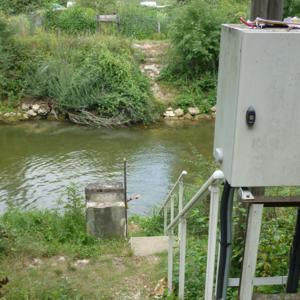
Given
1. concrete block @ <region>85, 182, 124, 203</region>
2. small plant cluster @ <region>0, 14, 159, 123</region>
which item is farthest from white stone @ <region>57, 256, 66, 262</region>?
small plant cluster @ <region>0, 14, 159, 123</region>

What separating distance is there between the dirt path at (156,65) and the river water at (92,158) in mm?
1622

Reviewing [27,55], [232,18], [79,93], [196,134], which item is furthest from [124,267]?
[232,18]

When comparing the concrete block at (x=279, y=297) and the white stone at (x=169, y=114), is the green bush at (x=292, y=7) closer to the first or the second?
the white stone at (x=169, y=114)

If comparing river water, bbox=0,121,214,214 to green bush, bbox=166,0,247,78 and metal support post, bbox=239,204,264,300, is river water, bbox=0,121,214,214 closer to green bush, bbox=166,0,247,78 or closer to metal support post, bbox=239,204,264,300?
green bush, bbox=166,0,247,78

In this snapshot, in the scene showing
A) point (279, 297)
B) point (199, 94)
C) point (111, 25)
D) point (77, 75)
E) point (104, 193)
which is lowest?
point (104, 193)

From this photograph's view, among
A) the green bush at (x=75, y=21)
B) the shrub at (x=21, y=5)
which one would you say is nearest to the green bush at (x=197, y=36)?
the green bush at (x=75, y=21)

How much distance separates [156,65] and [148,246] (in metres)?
12.0

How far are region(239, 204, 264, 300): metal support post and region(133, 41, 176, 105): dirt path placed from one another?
13202mm

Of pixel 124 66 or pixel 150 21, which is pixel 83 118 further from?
pixel 150 21

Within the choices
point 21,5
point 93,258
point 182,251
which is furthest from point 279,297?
point 21,5

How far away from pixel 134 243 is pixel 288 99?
4211mm

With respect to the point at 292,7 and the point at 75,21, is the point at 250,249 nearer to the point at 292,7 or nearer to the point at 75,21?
the point at 292,7

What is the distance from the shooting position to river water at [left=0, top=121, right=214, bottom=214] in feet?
30.5

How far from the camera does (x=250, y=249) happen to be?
196 centimetres
